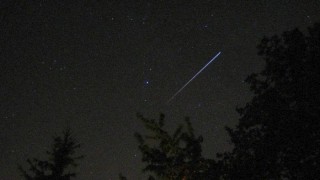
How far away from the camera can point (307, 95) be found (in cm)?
855

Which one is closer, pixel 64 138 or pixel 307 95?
pixel 307 95

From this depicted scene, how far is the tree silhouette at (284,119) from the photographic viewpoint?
8.28 m

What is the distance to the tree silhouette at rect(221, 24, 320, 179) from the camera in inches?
326

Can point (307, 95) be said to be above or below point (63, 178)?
below

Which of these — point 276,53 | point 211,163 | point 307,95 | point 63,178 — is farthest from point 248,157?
point 63,178

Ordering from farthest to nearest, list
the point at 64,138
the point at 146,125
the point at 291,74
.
→ the point at 64,138
the point at 146,125
the point at 291,74

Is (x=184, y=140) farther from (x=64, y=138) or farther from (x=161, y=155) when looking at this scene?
(x=64, y=138)

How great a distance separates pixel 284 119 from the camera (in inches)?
332

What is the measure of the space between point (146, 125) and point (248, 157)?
400 centimetres

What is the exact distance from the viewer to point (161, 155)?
1130 centimetres

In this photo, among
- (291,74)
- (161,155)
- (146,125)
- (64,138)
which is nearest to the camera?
(291,74)

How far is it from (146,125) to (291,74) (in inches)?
186

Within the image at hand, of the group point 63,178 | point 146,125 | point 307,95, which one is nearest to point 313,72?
point 307,95

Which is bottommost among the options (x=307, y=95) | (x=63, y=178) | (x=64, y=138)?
(x=307, y=95)
